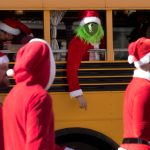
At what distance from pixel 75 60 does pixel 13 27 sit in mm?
758

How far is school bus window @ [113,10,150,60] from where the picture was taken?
19.5 feet

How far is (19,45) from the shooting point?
5.57 metres

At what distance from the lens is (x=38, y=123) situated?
302 centimetres

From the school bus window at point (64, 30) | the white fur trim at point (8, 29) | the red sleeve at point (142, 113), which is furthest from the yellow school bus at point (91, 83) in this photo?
the red sleeve at point (142, 113)

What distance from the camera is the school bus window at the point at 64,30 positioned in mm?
5551

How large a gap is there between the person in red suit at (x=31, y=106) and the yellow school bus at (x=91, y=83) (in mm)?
2123

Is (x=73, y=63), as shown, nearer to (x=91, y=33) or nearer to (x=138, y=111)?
(x=91, y=33)

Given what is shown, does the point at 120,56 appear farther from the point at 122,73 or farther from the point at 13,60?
the point at 13,60

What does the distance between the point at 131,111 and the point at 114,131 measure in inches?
74.4

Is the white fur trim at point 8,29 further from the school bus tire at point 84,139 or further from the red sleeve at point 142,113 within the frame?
the red sleeve at point 142,113

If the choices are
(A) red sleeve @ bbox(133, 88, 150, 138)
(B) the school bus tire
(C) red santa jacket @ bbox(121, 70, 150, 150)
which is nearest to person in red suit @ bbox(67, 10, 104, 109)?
(B) the school bus tire

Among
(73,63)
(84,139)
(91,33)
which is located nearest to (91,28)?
(91,33)

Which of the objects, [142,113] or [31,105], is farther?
[142,113]

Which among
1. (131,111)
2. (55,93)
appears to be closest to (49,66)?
(131,111)
